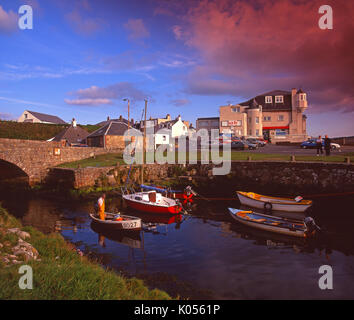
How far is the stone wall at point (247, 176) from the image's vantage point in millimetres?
26578

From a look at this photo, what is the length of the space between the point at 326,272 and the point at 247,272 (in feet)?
12.8

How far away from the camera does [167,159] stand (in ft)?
136

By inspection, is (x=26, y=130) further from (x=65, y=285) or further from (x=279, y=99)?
(x=65, y=285)

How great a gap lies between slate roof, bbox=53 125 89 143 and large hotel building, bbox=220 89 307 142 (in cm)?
3563

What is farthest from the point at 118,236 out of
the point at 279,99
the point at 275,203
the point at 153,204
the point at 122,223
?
the point at 279,99

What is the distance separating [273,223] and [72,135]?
56.2 meters

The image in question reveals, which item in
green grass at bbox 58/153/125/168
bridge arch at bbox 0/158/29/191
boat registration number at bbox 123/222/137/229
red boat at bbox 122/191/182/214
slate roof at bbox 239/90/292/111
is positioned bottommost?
boat registration number at bbox 123/222/137/229

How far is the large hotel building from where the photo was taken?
210ft

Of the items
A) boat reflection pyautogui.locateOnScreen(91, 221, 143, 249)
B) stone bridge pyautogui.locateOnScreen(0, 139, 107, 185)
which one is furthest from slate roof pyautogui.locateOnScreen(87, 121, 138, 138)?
boat reflection pyautogui.locateOnScreen(91, 221, 143, 249)

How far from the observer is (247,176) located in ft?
107

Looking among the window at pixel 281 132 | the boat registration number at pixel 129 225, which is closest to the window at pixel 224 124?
the window at pixel 281 132

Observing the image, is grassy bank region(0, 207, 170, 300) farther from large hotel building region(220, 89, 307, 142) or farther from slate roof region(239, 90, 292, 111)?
slate roof region(239, 90, 292, 111)
